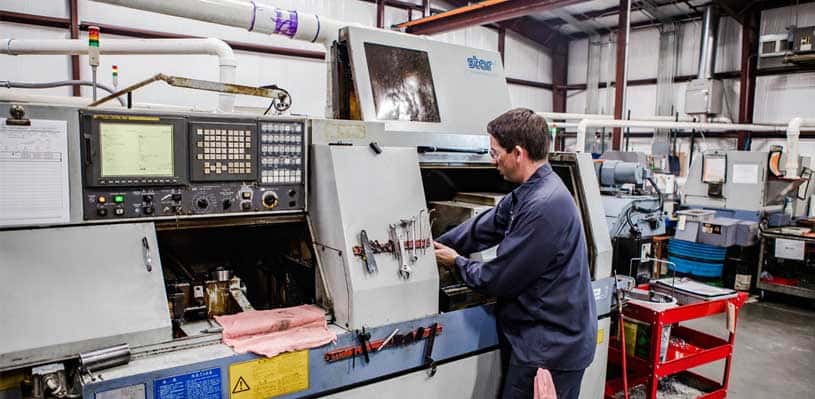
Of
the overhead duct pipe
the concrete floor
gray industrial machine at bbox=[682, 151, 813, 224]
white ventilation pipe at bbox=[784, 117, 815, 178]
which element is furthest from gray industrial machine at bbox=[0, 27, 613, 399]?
the overhead duct pipe

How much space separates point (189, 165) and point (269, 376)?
60 centimetres

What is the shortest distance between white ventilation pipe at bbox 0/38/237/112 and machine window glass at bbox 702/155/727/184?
5260 millimetres

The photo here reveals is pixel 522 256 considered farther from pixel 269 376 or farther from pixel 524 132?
pixel 269 376

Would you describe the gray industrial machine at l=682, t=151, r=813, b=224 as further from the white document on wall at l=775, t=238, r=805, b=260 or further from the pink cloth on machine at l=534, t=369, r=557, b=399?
the pink cloth on machine at l=534, t=369, r=557, b=399

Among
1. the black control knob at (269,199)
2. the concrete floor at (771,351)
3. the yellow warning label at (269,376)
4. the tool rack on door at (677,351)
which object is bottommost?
the concrete floor at (771,351)

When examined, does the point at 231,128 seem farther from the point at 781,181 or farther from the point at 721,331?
the point at 781,181

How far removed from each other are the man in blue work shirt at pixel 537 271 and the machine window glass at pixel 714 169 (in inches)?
190

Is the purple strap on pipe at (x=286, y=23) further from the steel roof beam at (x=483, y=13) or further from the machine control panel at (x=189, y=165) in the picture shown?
the steel roof beam at (x=483, y=13)

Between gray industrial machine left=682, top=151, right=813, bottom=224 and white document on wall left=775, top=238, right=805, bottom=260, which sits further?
gray industrial machine left=682, top=151, right=813, bottom=224

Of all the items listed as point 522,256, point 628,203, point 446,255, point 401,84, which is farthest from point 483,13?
point 522,256

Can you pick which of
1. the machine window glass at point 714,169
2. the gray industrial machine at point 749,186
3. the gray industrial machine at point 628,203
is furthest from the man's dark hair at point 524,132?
the machine window glass at point 714,169

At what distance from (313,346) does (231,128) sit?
0.65 metres

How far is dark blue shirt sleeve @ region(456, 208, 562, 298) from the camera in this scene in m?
1.54

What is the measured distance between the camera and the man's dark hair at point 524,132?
5.24ft
